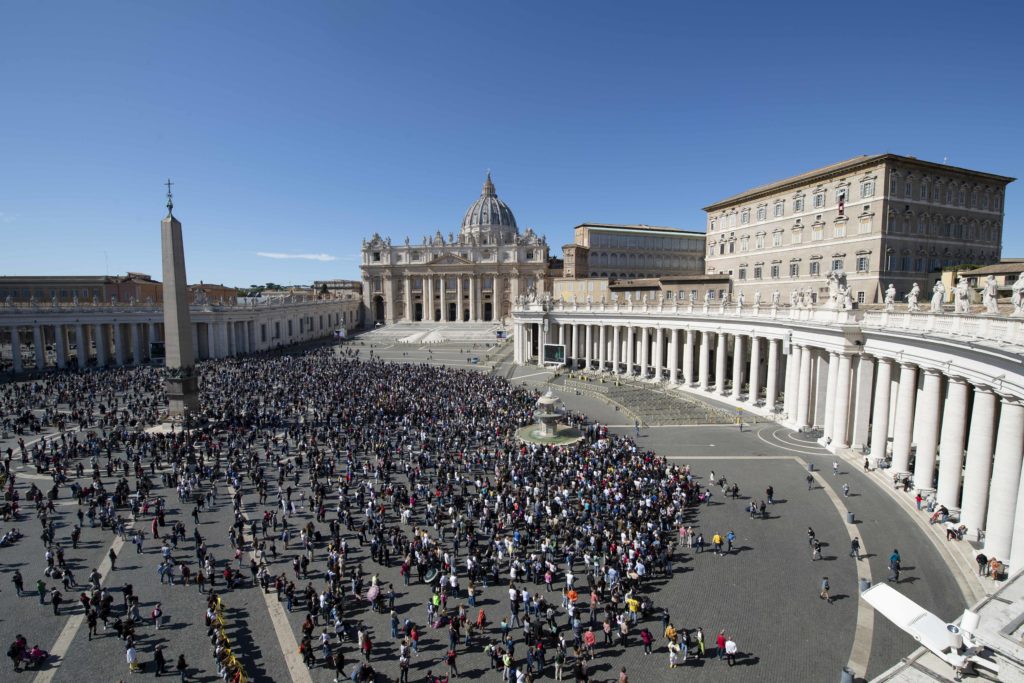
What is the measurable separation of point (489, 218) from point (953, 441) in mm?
131329

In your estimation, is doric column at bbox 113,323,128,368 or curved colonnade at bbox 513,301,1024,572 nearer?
curved colonnade at bbox 513,301,1024,572

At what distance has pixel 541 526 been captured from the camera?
20.1 metres

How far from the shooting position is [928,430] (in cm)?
2216

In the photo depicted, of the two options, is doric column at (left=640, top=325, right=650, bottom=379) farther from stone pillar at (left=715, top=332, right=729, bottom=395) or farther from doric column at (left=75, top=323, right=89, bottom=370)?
doric column at (left=75, top=323, right=89, bottom=370)

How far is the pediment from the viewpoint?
117000mm

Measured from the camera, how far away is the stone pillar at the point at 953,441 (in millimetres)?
19703

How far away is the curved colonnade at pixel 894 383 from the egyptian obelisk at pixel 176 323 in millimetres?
37056

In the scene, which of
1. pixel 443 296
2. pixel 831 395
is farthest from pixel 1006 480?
pixel 443 296

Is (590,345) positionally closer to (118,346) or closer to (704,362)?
(704,362)

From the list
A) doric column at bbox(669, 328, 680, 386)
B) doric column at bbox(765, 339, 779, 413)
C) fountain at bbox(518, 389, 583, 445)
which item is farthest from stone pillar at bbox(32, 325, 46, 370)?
doric column at bbox(765, 339, 779, 413)

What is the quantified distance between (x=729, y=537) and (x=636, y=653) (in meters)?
6.34

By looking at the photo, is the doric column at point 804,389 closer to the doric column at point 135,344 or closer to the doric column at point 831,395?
the doric column at point 831,395

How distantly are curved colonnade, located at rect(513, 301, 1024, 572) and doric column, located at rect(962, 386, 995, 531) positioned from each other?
0.03 meters

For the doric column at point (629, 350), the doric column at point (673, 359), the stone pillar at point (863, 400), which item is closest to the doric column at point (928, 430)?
the stone pillar at point (863, 400)
